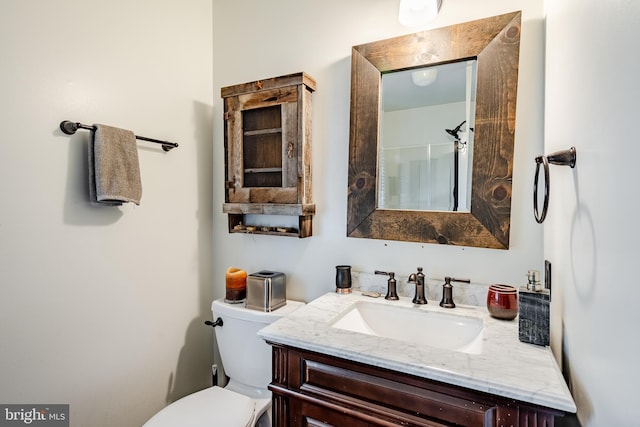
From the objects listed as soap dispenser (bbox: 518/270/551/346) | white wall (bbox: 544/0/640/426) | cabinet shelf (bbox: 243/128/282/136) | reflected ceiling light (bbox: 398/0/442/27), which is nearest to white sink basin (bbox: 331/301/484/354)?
soap dispenser (bbox: 518/270/551/346)

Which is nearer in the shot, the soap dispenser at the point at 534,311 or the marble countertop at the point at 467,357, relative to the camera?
the marble countertop at the point at 467,357

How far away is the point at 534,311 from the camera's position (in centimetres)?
88

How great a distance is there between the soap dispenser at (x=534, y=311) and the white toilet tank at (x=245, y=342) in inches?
35.5

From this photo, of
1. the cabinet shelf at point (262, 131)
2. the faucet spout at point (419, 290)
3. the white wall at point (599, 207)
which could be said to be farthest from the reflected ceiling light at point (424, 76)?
the faucet spout at point (419, 290)

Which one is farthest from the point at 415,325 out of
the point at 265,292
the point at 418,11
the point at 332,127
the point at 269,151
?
the point at 418,11

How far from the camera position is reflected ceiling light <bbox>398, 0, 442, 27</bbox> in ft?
3.95

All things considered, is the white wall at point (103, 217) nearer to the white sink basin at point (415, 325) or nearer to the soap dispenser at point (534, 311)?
the white sink basin at point (415, 325)

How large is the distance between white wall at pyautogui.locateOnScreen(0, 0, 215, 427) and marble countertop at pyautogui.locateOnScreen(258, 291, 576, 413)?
814mm

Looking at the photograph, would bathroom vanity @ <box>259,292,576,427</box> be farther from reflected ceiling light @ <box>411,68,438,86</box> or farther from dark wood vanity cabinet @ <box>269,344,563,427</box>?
reflected ceiling light @ <box>411,68,438,86</box>

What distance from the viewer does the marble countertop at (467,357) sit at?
704mm

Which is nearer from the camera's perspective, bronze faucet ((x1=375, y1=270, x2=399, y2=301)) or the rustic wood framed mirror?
the rustic wood framed mirror

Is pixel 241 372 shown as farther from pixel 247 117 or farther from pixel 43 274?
pixel 247 117

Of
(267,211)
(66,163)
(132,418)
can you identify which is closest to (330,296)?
(267,211)

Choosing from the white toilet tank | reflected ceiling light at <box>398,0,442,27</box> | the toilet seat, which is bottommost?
the toilet seat
